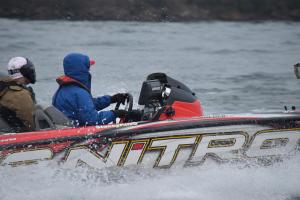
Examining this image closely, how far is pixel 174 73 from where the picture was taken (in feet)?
45.1

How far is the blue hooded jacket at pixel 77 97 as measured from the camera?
609 cm

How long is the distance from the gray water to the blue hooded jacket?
0.56 meters

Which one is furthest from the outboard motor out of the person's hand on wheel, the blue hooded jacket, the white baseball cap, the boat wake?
the white baseball cap

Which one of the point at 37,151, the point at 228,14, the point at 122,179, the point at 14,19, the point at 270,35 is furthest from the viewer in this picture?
the point at 228,14

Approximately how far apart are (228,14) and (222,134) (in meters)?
15.9

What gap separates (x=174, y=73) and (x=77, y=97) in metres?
7.80

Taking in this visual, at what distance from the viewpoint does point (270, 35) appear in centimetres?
1833

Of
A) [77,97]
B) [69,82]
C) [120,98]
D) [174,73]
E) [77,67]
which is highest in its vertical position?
[77,67]

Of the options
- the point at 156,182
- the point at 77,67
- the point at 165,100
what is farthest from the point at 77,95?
the point at 156,182

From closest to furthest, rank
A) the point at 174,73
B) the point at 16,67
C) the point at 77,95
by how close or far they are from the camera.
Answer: the point at 16,67, the point at 77,95, the point at 174,73

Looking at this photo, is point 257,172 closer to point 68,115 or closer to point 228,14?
point 68,115

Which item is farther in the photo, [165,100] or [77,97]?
[165,100]

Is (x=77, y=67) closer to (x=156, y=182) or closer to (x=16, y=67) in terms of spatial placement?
(x=16, y=67)

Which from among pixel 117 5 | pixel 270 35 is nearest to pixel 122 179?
pixel 270 35
